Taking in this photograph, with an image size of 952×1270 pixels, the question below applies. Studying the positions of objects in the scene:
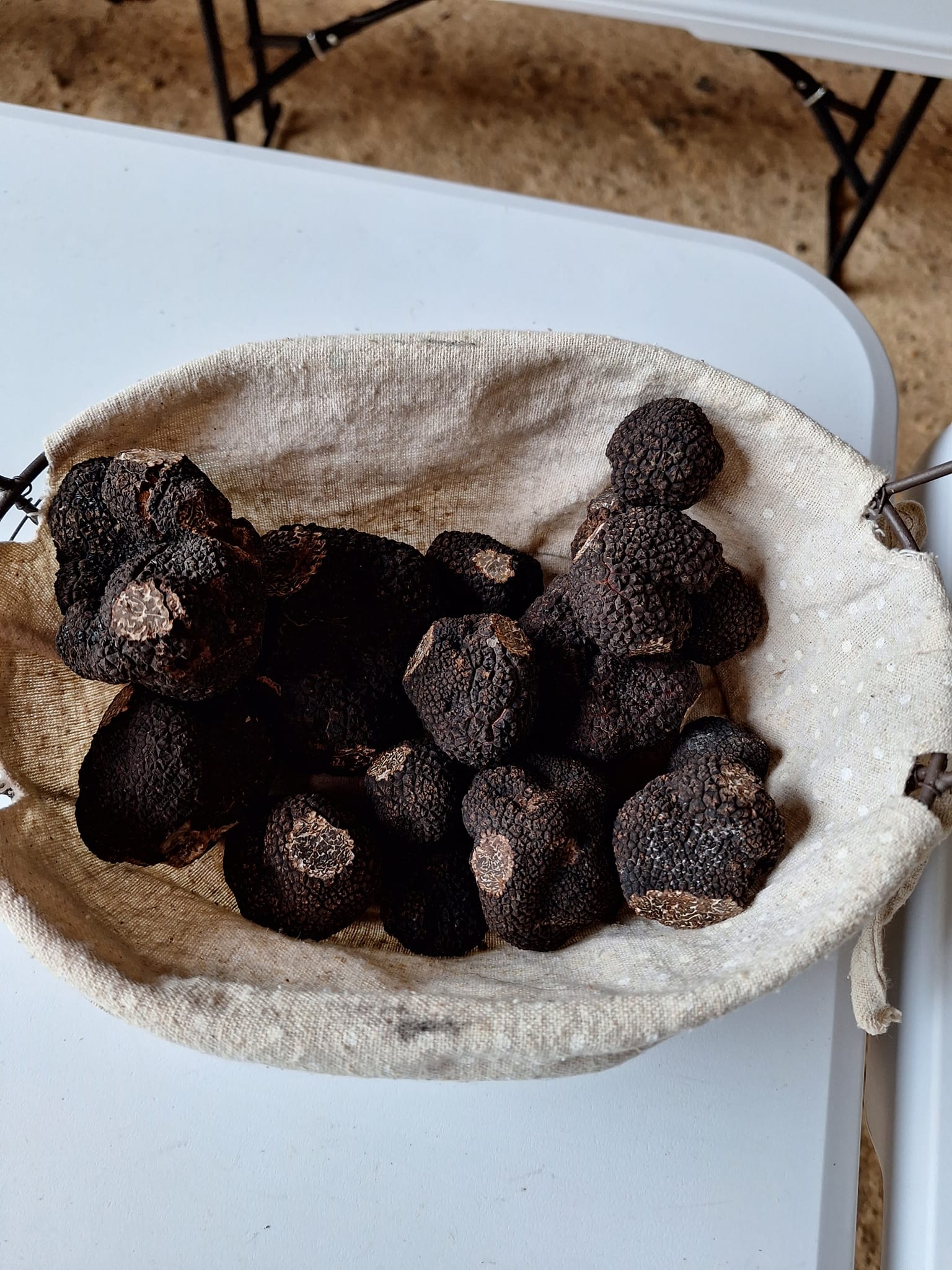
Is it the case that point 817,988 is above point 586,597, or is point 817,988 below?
below

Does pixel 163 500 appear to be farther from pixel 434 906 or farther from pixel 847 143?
pixel 847 143

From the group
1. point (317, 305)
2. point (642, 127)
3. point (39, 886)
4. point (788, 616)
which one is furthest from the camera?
point (642, 127)

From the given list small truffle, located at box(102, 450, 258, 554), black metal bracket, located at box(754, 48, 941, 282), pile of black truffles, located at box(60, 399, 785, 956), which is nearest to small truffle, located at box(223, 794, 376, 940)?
pile of black truffles, located at box(60, 399, 785, 956)

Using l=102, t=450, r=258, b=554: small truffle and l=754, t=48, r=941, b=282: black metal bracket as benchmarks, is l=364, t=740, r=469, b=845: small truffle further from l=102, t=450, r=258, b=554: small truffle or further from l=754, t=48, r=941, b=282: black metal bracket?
l=754, t=48, r=941, b=282: black metal bracket

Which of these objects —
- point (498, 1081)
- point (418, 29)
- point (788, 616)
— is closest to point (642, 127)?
point (418, 29)

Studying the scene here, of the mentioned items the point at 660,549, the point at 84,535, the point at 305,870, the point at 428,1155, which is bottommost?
the point at 428,1155

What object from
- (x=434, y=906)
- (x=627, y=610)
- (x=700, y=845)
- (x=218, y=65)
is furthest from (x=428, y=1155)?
(x=218, y=65)

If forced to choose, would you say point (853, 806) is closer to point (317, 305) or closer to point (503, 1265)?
point (503, 1265)
